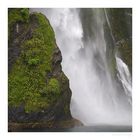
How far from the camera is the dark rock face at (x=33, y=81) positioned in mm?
16078

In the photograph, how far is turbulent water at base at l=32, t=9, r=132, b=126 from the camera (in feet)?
55.9

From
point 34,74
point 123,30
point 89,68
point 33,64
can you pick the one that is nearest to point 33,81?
point 34,74

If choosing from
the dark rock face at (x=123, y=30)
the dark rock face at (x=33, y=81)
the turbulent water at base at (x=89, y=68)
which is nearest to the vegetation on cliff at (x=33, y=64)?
the dark rock face at (x=33, y=81)

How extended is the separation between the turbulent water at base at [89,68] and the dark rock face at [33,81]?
0.42m

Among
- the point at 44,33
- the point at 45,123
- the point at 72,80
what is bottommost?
the point at 45,123

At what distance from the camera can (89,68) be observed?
18.0m

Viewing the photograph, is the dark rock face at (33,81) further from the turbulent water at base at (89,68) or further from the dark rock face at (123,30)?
the dark rock face at (123,30)

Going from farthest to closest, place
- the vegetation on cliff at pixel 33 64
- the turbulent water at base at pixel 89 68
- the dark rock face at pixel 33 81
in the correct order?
1. the turbulent water at base at pixel 89 68
2. the vegetation on cliff at pixel 33 64
3. the dark rock face at pixel 33 81

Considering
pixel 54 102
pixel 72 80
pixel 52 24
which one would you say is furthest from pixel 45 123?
pixel 52 24

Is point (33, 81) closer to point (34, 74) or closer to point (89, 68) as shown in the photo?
point (34, 74)

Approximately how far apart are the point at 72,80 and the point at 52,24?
1.73 meters

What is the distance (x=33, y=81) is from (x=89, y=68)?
2.15m

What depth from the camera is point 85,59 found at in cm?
1791
